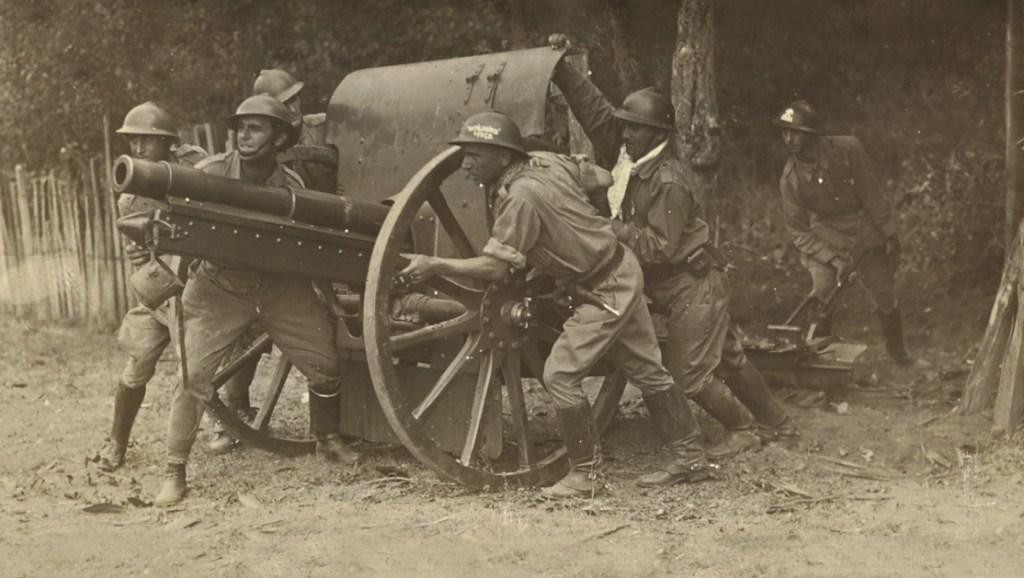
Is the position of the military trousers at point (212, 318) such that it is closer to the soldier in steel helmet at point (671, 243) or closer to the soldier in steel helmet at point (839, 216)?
the soldier in steel helmet at point (671, 243)

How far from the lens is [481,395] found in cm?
625

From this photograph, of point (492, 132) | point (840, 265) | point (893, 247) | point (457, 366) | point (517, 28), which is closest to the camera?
point (492, 132)

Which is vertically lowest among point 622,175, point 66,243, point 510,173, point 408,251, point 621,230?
point 66,243

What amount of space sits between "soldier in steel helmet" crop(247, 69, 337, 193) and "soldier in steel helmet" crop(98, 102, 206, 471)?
1.94ft

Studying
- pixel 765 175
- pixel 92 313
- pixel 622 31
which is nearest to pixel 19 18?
pixel 92 313

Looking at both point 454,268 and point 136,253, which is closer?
point 454,268

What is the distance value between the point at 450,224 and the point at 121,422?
2.21 m

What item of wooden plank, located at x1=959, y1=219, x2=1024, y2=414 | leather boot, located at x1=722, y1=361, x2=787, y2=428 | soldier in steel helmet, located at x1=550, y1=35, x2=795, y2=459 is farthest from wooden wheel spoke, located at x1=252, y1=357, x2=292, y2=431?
wooden plank, located at x1=959, y1=219, x2=1024, y2=414

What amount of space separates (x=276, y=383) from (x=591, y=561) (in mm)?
2859

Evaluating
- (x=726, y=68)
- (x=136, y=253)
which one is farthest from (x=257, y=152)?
(x=726, y=68)

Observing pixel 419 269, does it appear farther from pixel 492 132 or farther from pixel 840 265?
pixel 840 265

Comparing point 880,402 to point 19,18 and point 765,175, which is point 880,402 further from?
point 19,18

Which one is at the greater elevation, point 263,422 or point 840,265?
point 840,265

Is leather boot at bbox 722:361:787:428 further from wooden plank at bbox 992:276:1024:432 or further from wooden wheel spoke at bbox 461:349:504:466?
wooden wheel spoke at bbox 461:349:504:466
